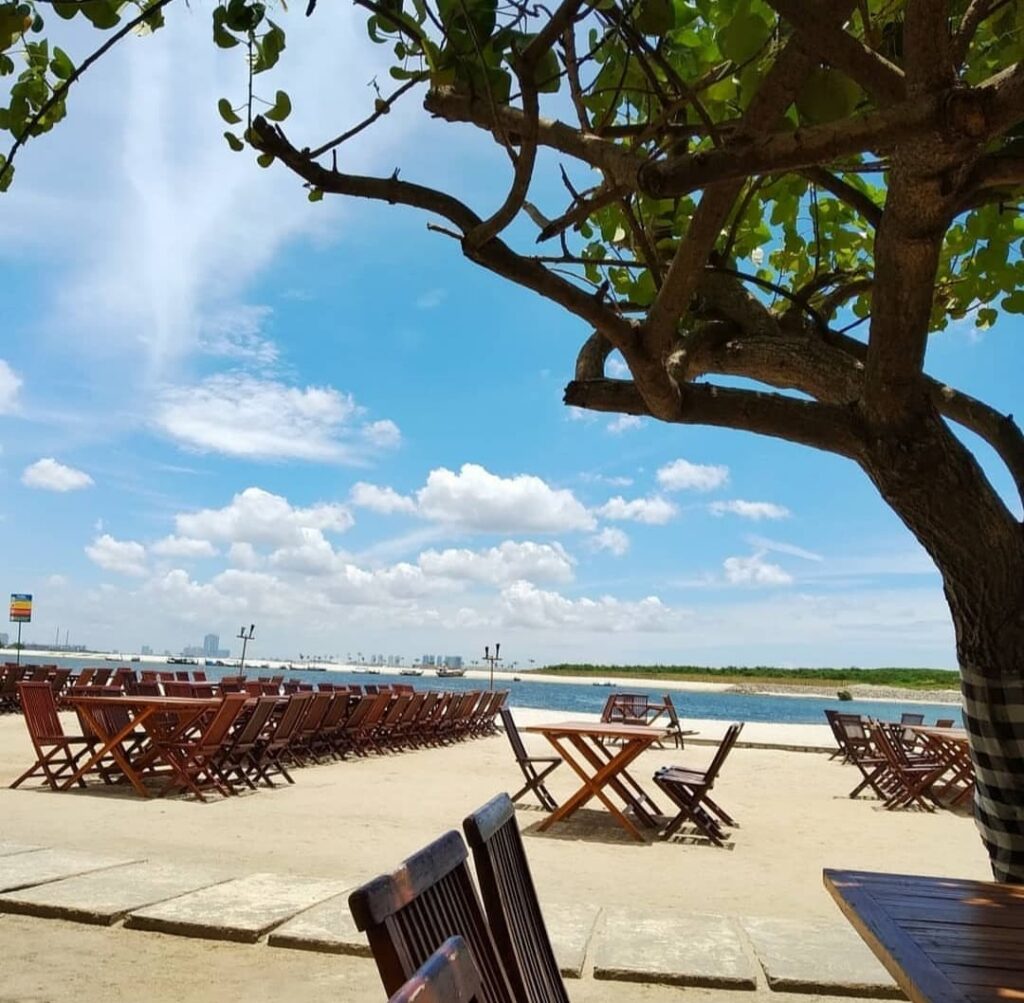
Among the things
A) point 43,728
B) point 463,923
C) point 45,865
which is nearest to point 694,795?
point 45,865

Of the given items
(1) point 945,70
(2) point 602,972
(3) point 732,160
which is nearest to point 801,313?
(1) point 945,70

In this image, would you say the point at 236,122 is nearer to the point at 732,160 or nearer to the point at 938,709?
the point at 732,160

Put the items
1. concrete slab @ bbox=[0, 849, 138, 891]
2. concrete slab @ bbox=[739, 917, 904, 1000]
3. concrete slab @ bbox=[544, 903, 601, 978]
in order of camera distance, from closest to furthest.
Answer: concrete slab @ bbox=[739, 917, 904, 1000], concrete slab @ bbox=[544, 903, 601, 978], concrete slab @ bbox=[0, 849, 138, 891]

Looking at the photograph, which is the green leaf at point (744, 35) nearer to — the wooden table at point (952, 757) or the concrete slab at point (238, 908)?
the concrete slab at point (238, 908)

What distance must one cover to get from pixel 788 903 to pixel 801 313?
339 cm

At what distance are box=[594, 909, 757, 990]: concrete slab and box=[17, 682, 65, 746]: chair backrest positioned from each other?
19.7 ft

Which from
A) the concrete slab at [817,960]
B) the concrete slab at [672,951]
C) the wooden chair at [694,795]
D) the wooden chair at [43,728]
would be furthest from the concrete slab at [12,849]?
the wooden chair at [694,795]

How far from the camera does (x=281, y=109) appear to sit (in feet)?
8.34

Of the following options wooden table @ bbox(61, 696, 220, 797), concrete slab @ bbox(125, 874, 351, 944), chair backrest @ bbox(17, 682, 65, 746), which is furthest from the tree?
chair backrest @ bbox(17, 682, 65, 746)

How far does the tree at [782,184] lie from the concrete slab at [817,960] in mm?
895

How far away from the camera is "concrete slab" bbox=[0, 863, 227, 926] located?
4090 millimetres

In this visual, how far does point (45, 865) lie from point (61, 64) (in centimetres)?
390

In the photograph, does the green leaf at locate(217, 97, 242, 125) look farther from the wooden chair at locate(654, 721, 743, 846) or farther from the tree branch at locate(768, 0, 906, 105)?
the wooden chair at locate(654, 721, 743, 846)

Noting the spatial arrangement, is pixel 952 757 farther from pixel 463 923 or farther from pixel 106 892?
pixel 463 923
